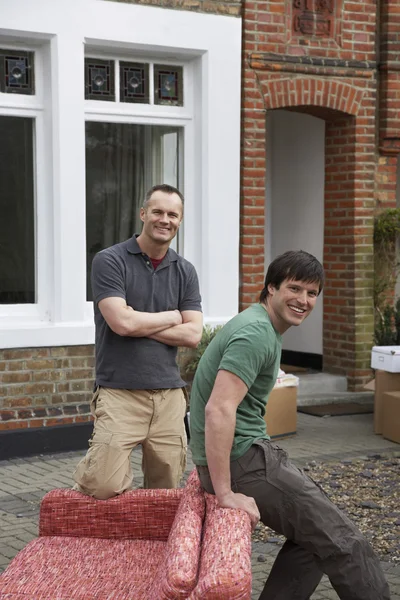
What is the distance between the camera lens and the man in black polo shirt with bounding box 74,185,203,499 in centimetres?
516

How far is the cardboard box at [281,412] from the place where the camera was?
916 centimetres

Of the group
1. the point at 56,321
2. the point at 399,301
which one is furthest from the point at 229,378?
the point at 399,301

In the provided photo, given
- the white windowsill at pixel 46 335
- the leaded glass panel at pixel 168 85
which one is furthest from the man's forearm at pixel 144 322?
the leaded glass panel at pixel 168 85

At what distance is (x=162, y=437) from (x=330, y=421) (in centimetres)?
504

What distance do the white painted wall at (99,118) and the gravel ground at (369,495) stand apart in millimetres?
2027

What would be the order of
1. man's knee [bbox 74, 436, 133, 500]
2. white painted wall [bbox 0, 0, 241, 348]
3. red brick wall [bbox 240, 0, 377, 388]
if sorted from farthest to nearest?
red brick wall [bbox 240, 0, 377, 388]
white painted wall [bbox 0, 0, 241, 348]
man's knee [bbox 74, 436, 133, 500]

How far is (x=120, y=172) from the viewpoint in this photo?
9469mm

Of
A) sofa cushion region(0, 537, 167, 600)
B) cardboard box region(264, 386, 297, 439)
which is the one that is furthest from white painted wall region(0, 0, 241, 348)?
sofa cushion region(0, 537, 167, 600)

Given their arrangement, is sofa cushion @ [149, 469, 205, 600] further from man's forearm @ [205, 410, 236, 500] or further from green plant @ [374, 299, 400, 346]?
green plant @ [374, 299, 400, 346]

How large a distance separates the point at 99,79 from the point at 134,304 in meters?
4.23

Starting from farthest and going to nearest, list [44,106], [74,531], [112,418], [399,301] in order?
[399,301], [44,106], [112,418], [74,531]

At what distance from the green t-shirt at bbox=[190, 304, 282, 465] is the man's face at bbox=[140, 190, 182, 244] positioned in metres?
1.15

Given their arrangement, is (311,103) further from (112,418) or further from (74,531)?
(74,531)

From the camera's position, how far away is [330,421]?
10.1 meters
